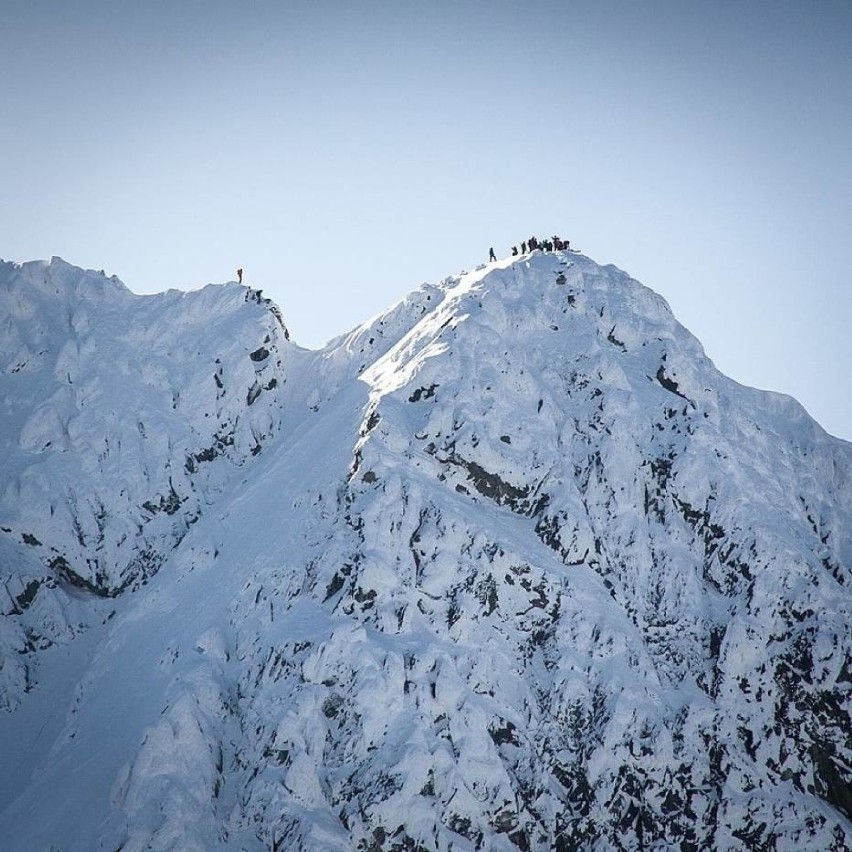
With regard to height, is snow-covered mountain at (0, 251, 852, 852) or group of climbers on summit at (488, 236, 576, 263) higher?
group of climbers on summit at (488, 236, 576, 263)

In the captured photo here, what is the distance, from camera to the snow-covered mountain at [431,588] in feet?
239

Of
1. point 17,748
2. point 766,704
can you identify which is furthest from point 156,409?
point 766,704

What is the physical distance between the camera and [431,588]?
264ft

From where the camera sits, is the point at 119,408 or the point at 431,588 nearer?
the point at 431,588

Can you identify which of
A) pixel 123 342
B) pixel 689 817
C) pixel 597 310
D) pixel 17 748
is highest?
pixel 597 310

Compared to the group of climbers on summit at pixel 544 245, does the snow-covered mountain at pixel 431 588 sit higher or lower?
lower

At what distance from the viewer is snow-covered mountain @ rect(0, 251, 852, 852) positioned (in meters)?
72.9

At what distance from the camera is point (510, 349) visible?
317 feet

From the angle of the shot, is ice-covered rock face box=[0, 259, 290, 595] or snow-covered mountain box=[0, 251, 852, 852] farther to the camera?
ice-covered rock face box=[0, 259, 290, 595]

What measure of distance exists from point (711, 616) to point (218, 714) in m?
43.1

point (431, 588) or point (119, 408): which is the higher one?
point (119, 408)

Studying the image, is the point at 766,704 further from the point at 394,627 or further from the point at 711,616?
the point at 394,627

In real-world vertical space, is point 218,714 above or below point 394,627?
below

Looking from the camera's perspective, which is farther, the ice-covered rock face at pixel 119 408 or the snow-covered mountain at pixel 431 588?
the ice-covered rock face at pixel 119 408
